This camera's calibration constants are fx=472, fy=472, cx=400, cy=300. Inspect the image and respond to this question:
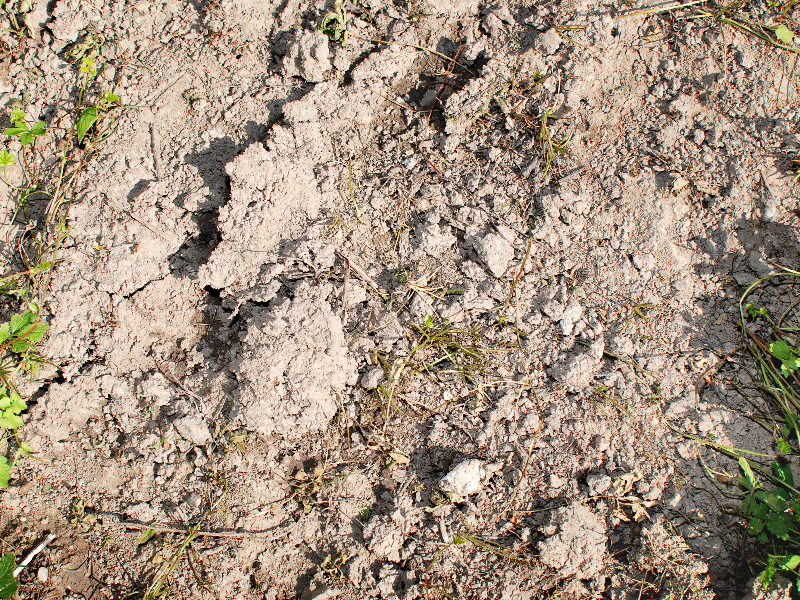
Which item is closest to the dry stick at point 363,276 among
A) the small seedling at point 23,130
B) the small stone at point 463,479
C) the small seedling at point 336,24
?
the small stone at point 463,479

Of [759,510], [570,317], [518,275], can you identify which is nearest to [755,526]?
[759,510]

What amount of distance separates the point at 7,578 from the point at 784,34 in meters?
4.59

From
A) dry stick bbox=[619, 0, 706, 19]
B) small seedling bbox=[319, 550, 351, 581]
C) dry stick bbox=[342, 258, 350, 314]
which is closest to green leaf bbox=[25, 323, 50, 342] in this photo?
dry stick bbox=[342, 258, 350, 314]

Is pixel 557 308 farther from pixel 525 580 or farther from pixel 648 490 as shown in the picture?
pixel 525 580

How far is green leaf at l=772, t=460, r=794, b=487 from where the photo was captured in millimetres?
2207

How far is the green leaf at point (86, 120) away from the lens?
2309mm

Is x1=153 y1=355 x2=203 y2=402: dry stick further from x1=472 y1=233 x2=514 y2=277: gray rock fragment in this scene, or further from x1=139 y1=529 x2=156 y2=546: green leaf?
x1=472 y1=233 x2=514 y2=277: gray rock fragment

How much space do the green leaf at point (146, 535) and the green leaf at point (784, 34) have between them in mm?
3982

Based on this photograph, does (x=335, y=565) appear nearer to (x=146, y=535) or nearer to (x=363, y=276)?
(x=146, y=535)

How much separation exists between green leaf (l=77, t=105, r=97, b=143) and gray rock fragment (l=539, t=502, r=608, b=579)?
9.43ft

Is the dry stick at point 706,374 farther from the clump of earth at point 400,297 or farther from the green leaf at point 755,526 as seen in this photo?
the green leaf at point 755,526

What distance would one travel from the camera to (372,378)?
221 centimetres

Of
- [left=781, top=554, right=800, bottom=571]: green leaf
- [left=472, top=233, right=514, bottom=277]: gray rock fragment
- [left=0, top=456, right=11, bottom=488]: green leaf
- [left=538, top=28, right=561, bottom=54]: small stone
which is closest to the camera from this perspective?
[left=781, top=554, right=800, bottom=571]: green leaf

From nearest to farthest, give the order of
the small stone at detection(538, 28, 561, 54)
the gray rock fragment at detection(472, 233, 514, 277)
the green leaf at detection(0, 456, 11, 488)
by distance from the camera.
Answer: the green leaf at detection(0, 456, 11, 488) → the gray rock fragment at detection(472, 233, 514, 277) → the small stone at detection(538, 28, 561, 54)
